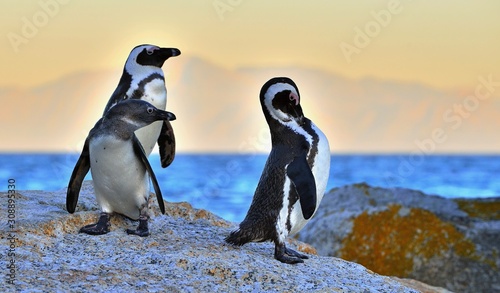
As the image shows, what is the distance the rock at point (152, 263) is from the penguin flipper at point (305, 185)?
17.0 inches

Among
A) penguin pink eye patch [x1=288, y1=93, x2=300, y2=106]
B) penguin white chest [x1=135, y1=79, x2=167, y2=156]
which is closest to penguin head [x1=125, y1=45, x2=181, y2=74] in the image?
penguin white chest [x1=135, y1=79, x2=167, y2=156]

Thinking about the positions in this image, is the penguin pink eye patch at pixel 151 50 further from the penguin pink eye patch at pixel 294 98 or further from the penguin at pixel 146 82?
the penguin pink eye patch at pixel 294 98

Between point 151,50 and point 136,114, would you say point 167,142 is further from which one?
point 136,114

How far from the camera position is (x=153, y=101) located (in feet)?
23.1

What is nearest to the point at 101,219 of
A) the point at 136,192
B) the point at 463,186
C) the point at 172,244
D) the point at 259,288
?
the point at 136,192

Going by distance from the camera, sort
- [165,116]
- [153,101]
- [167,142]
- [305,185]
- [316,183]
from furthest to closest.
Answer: [167,142], [153,101], [165,116], [316,183], [305,185]

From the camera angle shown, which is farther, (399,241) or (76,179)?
(399,241)

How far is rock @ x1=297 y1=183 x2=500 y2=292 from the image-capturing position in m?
7.65

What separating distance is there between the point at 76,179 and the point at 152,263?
1.49m

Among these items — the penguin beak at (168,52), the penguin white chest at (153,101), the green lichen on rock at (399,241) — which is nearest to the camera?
the penguin white chest at (153,101)

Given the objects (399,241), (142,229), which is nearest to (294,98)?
(142,229)

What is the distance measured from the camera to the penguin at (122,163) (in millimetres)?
5816

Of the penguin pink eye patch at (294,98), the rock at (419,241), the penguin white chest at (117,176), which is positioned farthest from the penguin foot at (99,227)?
the rock at (419,241)

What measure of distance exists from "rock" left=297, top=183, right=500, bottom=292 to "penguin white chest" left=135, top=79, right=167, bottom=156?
2.23m
